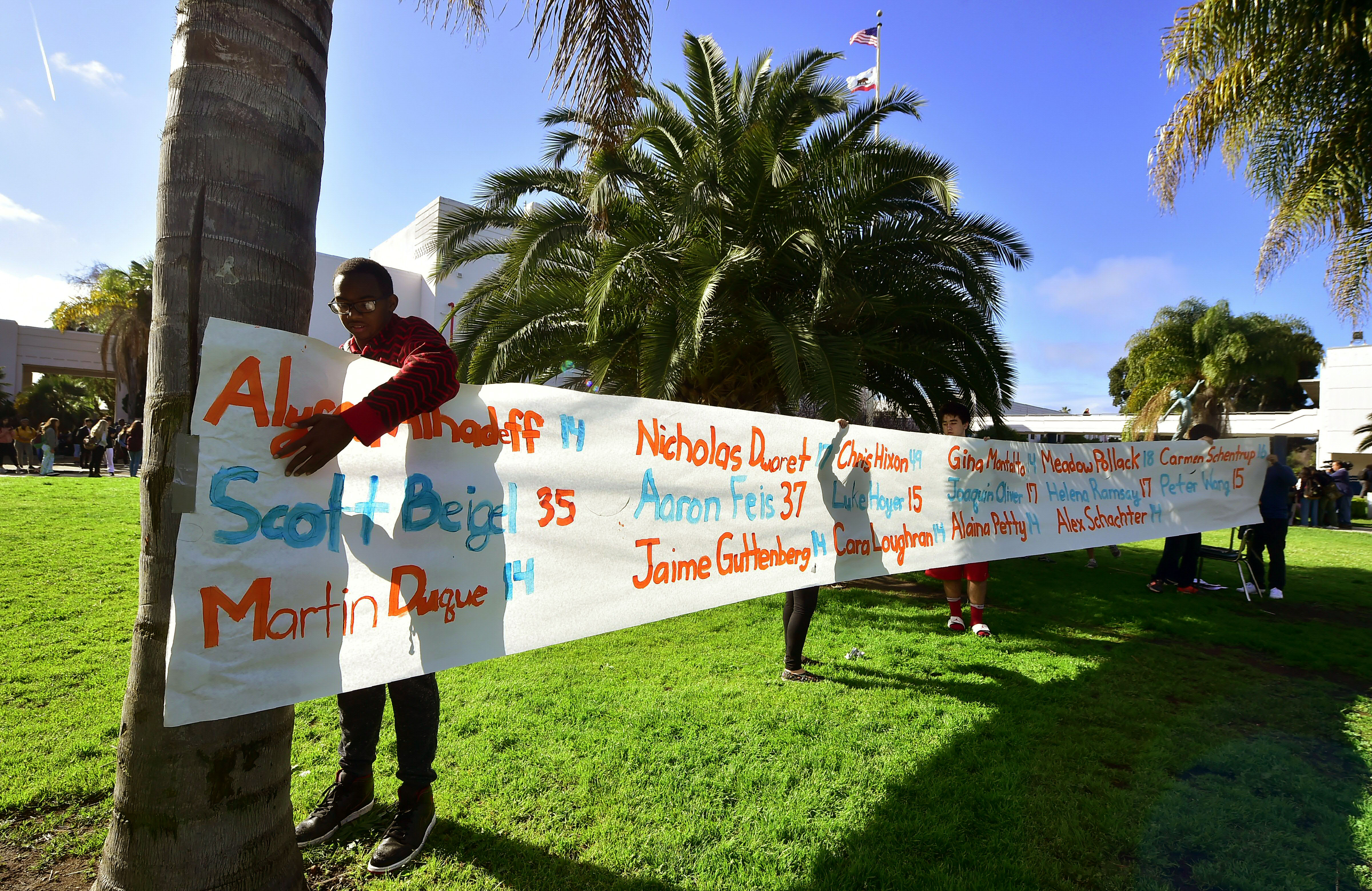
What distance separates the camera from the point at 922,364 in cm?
810

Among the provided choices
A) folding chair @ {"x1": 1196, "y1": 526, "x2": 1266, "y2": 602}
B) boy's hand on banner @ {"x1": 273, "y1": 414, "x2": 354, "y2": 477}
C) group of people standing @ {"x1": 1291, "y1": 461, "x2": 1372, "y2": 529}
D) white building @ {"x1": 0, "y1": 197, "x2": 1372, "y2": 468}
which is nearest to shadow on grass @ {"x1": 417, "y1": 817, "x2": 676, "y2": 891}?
boy's hand on banner @ {"x1": 273, "y1": 414, "x2": 354, "y2": 477}

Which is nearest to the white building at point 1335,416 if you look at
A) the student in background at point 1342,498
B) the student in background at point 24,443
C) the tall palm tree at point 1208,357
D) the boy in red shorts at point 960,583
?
the tall palm tree at point 1208,357

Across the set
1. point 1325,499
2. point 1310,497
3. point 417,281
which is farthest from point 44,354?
point 1325,499

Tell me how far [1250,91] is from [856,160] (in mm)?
4192

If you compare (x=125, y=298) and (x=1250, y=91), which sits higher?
(x=125, y=298)

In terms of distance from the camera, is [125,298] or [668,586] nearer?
[668,586]

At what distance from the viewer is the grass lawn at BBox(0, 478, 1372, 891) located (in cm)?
242

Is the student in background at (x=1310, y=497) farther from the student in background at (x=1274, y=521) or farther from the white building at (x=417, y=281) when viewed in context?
the white building at (x=417, y=281)

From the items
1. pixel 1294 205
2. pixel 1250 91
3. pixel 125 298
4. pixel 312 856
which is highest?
pixel 125 298

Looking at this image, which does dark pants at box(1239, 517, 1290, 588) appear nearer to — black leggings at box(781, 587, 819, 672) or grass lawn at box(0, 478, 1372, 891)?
grass lawn at box(0, 478, 1372, 891)

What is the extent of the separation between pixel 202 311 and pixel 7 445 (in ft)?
71.1

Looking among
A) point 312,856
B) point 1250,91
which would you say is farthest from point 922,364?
point 312,856

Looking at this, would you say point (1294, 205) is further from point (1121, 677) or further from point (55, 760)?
point (55, 760)

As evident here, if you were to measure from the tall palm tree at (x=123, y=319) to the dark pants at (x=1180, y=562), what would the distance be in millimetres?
29569
